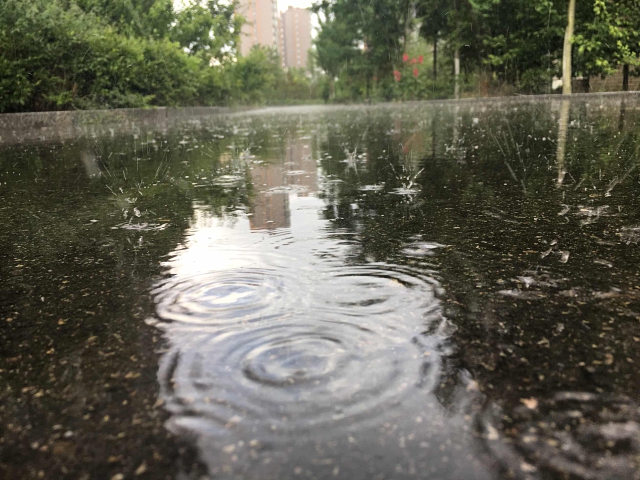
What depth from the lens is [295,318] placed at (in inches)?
82.7

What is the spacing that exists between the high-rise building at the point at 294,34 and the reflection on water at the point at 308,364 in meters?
176

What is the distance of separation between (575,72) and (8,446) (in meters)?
31.1

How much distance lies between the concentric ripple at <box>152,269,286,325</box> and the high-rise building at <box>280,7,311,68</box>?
17641cm

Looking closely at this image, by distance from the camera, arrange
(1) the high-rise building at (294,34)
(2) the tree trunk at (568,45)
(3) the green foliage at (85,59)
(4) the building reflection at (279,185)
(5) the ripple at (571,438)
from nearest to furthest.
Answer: (5) the ripple at (571,438) < (4) the building reflection at (279,185) < (3) the green foliage at (85,59) < (2) the tree trunk at (568,45) < (1) the high-rise building at (294,34)

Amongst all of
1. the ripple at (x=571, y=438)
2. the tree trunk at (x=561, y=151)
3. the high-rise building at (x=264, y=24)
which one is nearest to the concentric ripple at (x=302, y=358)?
the ripple at (x=571, y=438)

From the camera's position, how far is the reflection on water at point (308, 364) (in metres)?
1.33

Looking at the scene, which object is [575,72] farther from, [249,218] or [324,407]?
[324,407]

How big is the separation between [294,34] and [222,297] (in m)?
184

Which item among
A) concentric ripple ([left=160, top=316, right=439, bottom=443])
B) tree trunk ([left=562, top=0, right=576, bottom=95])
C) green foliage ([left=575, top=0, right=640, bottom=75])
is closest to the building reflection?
concentric ripple ([left=160, top=316, right=439, bottom=443])

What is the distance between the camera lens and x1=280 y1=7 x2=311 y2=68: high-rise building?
170 m

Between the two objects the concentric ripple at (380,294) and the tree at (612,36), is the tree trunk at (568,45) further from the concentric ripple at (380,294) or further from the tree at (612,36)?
the concentric ripple at (380,294)

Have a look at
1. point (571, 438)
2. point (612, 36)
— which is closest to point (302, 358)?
point (571, 438)

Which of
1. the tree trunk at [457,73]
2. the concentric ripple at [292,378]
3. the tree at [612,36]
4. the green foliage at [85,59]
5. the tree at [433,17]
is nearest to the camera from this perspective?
the concentric ripple at [292,378]

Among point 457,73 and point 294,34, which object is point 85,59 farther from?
point 294,34
